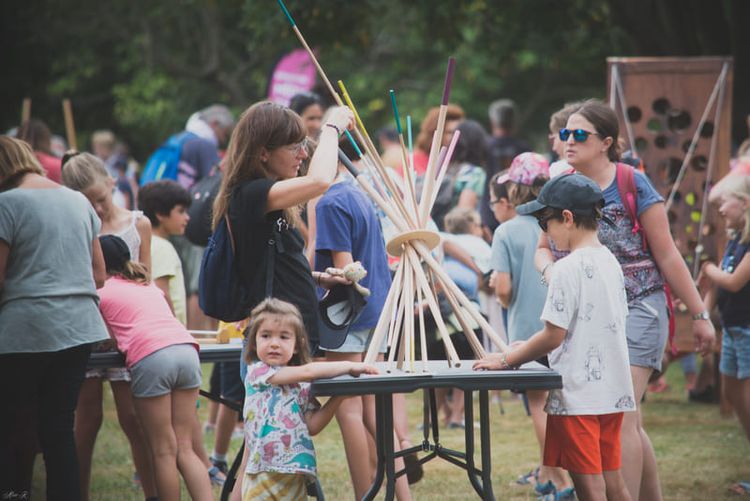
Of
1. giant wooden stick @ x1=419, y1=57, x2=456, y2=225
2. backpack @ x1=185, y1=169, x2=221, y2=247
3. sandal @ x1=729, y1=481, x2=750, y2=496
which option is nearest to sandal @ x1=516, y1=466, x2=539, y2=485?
sandal @ x1=729, y1=481, x2=750, y2=496

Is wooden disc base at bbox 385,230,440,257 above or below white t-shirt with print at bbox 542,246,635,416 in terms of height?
above

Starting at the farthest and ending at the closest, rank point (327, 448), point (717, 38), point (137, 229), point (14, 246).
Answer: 1. point (717, 38)
2. point (327, 448)
3. point (137, 229)
4. point (14, 246)

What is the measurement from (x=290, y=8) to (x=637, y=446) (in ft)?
25.5

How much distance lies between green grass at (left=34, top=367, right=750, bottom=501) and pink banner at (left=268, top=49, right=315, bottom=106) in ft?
23.0

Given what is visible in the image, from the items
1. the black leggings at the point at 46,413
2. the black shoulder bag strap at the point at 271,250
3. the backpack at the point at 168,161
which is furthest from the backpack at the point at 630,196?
the backpack at the point at 168,161

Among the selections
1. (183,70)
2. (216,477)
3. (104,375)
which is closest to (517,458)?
(216,477)

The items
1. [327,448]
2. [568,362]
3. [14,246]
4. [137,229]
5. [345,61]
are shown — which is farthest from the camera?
[345,61]

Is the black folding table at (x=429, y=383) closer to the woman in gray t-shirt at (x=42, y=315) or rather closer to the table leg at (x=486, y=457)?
the table leg at (x=486, y=457)

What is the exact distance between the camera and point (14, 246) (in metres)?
4.78

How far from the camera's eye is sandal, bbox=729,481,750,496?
627cm

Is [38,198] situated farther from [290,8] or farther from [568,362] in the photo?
[290,8]

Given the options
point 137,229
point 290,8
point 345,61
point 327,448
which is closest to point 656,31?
point 290,8

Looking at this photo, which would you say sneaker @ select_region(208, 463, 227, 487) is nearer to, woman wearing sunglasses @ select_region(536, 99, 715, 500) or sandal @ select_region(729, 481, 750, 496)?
woman wearing sunglasses @ select_region(536, 99, 715, 500)

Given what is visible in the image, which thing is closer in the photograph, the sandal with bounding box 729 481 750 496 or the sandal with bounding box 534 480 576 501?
the sandal with bounding box 534 480 576 501
